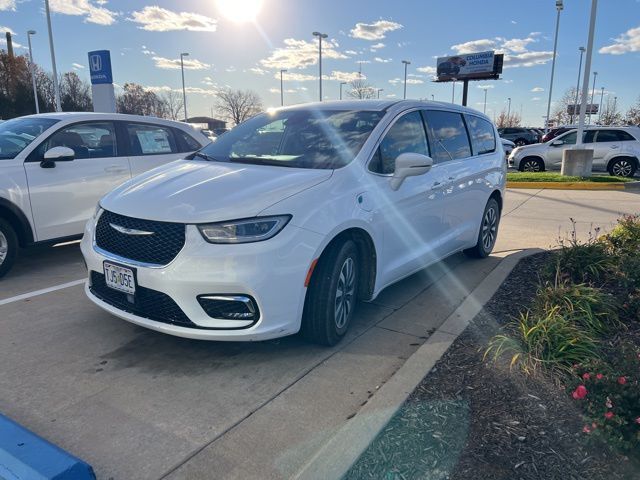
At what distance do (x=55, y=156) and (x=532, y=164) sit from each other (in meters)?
16.0

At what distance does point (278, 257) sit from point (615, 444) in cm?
190

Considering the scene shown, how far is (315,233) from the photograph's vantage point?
3137mm

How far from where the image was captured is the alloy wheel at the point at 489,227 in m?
5.93

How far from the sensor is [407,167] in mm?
3771

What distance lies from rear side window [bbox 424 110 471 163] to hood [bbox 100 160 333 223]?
1621 mm

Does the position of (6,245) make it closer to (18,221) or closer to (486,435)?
(18,221)

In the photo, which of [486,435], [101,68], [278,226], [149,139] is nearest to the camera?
[486,435]

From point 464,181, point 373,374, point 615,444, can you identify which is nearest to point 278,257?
point 373,374

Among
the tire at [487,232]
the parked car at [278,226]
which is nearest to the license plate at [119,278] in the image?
the parked car at [278,226]

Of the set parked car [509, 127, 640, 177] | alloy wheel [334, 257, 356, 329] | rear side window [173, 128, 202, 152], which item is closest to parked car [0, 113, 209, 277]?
rear side window [173, 128, 202, 152]

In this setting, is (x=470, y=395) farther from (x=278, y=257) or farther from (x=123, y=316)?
(x=123, y=316)

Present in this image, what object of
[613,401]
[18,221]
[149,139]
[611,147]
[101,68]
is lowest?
[613,401]

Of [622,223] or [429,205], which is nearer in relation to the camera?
[429,205]

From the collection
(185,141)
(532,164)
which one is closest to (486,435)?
(185,141)
